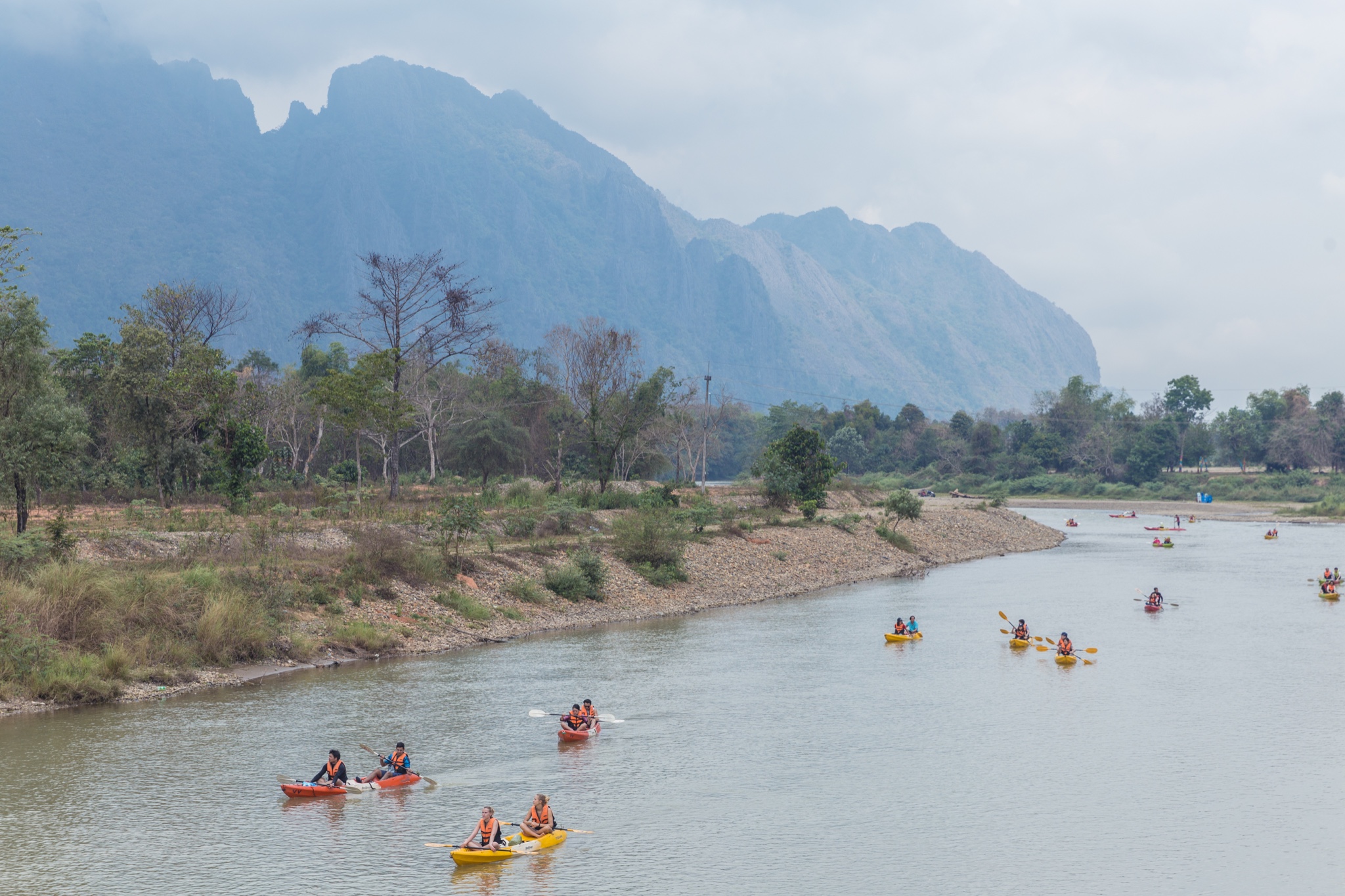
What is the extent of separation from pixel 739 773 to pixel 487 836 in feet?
24.6

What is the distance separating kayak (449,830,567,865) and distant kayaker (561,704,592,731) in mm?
6910

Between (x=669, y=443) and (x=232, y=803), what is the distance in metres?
104

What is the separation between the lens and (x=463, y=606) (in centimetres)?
4338

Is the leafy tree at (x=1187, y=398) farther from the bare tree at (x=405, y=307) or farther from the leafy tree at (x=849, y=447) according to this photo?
the bare tree at (x=405, y=307)

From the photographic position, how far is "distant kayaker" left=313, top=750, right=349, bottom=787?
23.2 m

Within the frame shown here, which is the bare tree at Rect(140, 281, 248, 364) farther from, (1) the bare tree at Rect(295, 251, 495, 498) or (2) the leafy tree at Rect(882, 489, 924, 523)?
(2) the leafy tree at Rect(882, 489, 924, 523)

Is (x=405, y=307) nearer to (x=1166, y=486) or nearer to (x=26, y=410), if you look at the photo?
(x=26, y=410)

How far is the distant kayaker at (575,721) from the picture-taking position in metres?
27.7

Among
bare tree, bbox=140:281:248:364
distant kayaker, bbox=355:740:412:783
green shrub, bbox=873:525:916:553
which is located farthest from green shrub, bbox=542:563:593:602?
green shrub, bbox=873:525:916:553

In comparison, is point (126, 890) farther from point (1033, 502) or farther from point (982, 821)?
point (1033, 502)

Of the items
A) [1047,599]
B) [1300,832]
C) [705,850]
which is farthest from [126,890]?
[1047,599]

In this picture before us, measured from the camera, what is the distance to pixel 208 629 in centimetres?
3453

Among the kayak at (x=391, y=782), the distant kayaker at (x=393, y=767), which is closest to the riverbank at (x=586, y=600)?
the distant kayaker at (x=393, y=767)

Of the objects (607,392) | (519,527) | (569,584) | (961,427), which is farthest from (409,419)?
(961,427)
